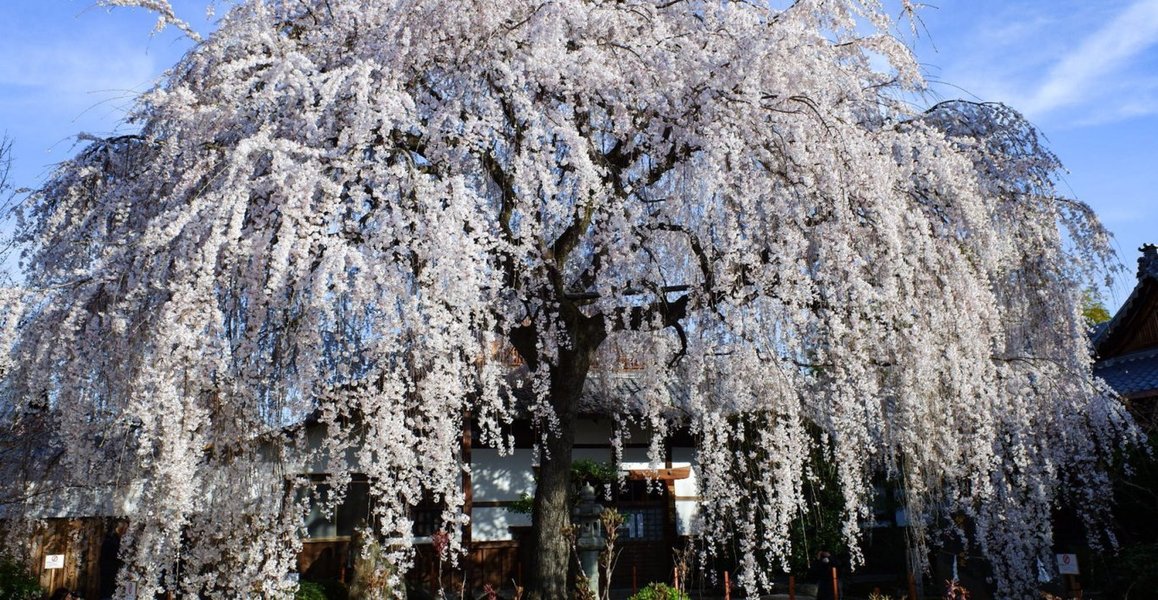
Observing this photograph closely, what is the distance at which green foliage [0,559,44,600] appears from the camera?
11.4m

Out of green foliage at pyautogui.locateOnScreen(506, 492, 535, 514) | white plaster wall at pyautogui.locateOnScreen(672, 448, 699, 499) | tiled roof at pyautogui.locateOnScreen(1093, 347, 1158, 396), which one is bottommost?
green foliage at pyautogui.locateOnScreen(506, 492, 535, 514)

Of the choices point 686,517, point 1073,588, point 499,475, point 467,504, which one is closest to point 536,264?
point 1073,588

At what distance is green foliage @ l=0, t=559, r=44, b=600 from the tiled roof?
15.9m

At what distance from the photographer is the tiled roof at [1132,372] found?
583 inches

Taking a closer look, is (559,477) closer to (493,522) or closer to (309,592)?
(309,592)

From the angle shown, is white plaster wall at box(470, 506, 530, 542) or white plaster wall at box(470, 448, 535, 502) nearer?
white plaster wall at box(470, 506, 530, 542)

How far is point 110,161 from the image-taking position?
8297 millimetres

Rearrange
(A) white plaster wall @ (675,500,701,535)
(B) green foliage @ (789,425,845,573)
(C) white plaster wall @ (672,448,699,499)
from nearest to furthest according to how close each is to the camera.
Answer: (B) green foliage @ (789,425,845,573) → (A) white plaster wall @ (675,500,701,535) → (C) white plaster wall @ (672,448,699,499)

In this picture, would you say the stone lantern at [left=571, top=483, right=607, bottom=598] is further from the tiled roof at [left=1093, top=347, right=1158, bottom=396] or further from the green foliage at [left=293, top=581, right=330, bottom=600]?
the tiled roof at [left=1093, top=347, right=1158, bottom=396]

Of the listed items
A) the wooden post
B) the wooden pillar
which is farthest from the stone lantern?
the wooden post

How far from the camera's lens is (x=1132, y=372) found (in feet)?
52.1

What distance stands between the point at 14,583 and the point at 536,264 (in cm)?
830

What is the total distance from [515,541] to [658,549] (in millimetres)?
3017

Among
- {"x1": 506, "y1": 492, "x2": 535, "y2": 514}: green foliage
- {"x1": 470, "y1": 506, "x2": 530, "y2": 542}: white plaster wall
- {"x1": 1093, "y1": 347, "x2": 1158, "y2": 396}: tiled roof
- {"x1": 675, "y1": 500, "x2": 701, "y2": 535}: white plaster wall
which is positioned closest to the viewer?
{"x1": 1093, "y1": 347, "x2": 1158, "y2": 396}: tiled roof
